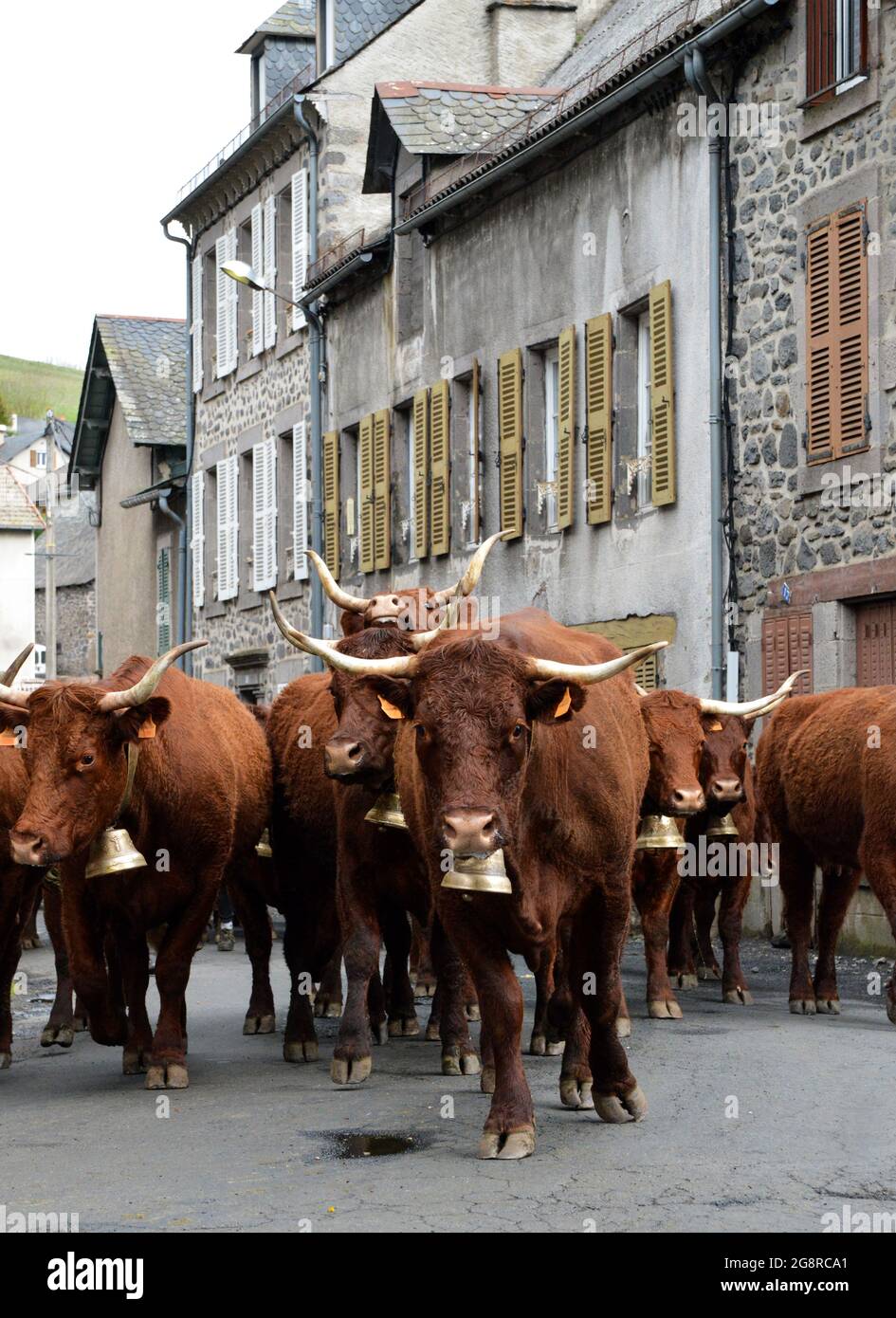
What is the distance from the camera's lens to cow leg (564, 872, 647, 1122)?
26.0 feet

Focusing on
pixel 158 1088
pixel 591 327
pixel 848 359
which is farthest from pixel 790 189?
pixel 158 1088

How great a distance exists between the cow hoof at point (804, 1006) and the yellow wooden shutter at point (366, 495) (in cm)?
1565

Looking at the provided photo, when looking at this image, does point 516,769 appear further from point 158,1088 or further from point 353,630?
point 353,630

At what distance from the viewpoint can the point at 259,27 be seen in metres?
33.0

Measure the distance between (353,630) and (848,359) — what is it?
6.58m

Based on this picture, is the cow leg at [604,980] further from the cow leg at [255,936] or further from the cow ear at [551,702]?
the cow leg at [255,936]

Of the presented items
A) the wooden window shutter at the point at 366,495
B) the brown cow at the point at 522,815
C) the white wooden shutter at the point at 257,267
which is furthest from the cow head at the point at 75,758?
the white wooden shutter at the point at 257,267

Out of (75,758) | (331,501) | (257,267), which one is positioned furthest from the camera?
(257,267)

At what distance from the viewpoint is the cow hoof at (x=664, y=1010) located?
38.6 ft

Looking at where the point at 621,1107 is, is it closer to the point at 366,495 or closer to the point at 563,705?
the point at 563,705

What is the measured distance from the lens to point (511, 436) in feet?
73.9

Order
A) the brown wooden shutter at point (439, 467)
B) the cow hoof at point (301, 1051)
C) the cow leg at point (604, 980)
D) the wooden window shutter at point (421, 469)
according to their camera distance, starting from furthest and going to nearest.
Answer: the wooden window shutter at point (421, 469), the brown wooden shutter at point (439, 467), the cow hoof at point (301, 1051), the cow leg at point (604, 980)

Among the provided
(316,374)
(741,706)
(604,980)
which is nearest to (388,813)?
(604,980)

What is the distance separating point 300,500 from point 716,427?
1349 centimetres
